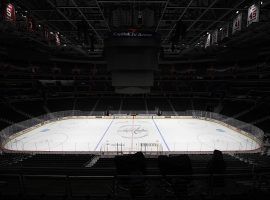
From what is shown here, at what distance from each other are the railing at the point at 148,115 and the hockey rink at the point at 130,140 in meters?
0.63

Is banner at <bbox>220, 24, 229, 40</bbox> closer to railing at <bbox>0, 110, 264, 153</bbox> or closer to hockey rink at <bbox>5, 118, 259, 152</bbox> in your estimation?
hockey rink at <bbox>5, 118, 259, 152</bbox>

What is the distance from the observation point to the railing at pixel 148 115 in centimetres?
2070

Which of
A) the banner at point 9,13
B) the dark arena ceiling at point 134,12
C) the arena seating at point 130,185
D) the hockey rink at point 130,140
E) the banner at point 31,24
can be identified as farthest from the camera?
the hockey rink at point 130,140

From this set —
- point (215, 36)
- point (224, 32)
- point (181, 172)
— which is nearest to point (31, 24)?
point (224, 32)

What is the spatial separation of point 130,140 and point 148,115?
53.5 ft

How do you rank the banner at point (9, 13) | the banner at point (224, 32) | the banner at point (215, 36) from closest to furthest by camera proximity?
1. the banner at point (9, 13)
2. the banner at point (224, 32)
3. the banner at point (215, 36)

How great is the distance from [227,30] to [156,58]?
4.96 metres

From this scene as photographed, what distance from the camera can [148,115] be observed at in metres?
36.2

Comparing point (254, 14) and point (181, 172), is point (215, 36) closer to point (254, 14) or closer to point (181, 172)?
point (254, 14)

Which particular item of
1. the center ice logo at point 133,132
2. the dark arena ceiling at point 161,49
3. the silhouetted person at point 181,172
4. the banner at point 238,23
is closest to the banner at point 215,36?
the dark arena ceiling at point 161,49

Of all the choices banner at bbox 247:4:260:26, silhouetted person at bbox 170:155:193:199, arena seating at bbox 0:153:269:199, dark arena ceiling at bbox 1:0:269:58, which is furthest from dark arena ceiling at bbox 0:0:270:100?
silhouetted person at bbox 170:155:193:199

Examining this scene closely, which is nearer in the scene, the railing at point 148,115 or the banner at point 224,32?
the banner at point 224,32

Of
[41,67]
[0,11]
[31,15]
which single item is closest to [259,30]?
[31,15]

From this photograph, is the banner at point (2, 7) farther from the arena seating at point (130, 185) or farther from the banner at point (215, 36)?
the banner at point (215, 36)
